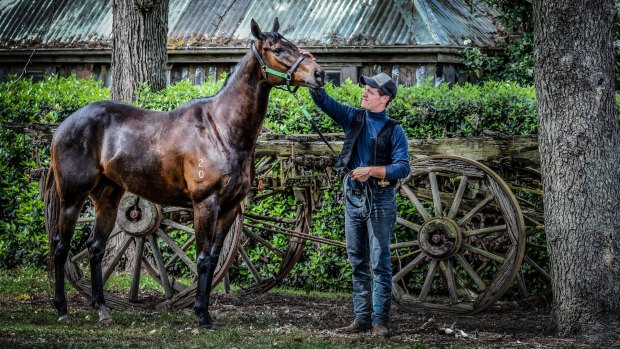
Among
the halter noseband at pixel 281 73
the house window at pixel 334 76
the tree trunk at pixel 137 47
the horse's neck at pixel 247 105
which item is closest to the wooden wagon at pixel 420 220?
the horse's neck at pixel 247 105

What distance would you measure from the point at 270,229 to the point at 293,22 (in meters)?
10.3

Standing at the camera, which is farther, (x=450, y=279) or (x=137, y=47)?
(x=137, y=47)

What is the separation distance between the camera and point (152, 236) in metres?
8.91

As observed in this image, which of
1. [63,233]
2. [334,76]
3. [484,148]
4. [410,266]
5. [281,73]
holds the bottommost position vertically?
[410,266]

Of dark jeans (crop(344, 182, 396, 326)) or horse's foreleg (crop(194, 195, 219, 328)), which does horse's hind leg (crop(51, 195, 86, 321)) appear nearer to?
horse's foreleg (crop(194, 195, 219, 328))

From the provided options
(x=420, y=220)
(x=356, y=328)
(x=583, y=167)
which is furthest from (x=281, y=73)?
(x=420, y=220)

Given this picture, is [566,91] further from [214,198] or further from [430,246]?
[214,198]

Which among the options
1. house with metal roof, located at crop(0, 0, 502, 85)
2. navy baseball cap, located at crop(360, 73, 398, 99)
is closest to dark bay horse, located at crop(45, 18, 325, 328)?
navy baseball cap, located at crop(360, 73, 398, 99)

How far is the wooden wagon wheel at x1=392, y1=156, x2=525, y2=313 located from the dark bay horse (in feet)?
6.10

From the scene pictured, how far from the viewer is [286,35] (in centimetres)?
1853

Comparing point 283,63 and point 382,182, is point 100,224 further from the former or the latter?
point 382,182

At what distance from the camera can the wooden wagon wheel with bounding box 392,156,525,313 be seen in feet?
26.3

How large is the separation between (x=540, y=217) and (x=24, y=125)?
5515 mm

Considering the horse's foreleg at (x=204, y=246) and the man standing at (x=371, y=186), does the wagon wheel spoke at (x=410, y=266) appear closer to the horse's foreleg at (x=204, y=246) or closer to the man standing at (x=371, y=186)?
the man standing at (x=371, y=186)
